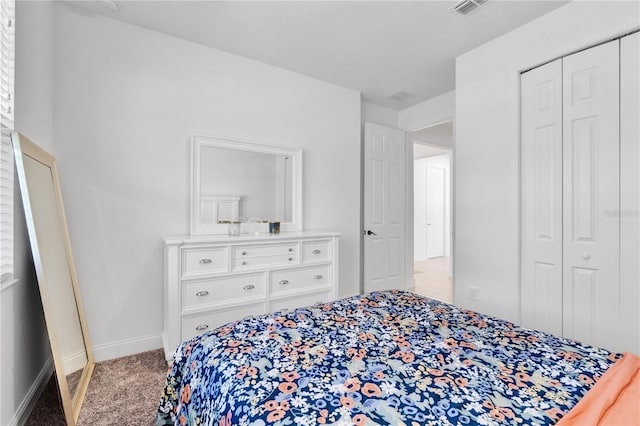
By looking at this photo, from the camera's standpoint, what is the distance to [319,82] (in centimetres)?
351

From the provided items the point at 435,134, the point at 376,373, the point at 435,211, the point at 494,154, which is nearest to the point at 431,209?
the point at 435,211

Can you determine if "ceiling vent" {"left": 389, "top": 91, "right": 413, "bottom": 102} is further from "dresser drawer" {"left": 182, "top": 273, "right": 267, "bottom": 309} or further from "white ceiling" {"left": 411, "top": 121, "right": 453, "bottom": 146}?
"dresser drawer" {"left": 182, "top": 273, "right": 267, "bottom": 309}

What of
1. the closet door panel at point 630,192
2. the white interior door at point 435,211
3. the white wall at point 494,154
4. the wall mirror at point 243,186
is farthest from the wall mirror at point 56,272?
the white interior door at point 435,211

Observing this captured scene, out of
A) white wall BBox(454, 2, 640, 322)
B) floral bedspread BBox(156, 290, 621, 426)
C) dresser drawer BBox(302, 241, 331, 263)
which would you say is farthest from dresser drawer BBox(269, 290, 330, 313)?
white wall BBox(454, 2, 640, 322)

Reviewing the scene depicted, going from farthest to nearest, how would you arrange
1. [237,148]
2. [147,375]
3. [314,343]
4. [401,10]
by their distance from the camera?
[237,148], [401,10], [147,375], [314,343]

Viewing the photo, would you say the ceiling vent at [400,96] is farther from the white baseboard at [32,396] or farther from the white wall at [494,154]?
the white baseboard at [32,396]

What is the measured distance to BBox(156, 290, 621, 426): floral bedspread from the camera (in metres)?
0.82

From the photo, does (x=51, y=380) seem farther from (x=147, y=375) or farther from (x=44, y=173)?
(x=44, y=173)

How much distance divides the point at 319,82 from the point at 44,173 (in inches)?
107

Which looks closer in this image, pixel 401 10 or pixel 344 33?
pixel 401 10

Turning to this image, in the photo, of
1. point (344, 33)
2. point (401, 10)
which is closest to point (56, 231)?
point (344, 33)

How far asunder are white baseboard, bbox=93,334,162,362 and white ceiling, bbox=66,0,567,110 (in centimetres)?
263

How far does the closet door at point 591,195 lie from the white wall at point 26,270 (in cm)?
346

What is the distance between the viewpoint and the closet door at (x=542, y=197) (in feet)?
7.56
